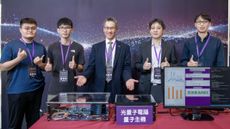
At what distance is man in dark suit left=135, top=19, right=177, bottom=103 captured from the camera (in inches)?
125

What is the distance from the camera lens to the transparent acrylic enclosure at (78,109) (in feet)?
6.27

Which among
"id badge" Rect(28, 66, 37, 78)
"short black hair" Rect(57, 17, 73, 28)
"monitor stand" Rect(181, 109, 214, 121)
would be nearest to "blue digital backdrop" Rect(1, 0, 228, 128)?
"short black hair" Rect(57, 17, 73, 28)

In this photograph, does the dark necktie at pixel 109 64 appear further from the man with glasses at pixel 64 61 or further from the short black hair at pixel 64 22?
the short black hair at pixel 64 22

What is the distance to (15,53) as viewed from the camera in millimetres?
2855

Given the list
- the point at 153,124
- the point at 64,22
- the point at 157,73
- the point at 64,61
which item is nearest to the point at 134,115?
the point at 153,124

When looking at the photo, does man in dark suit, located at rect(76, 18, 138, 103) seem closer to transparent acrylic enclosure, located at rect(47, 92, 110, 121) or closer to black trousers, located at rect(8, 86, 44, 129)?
black trousers, located at rect(8, 86, 44, 129)

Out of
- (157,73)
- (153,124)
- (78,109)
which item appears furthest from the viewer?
(157,73)

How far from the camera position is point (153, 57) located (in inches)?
127

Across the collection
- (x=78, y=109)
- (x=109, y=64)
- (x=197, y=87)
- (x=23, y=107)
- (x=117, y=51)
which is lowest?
(x=23, y=107)

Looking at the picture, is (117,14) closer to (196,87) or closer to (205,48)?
(205,48)

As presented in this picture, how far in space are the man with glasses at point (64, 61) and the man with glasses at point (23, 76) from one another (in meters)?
0.28

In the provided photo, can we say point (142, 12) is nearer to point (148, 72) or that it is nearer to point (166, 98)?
point (148, 72)

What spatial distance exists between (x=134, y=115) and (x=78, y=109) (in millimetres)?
391

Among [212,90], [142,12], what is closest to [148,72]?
[142,12]
